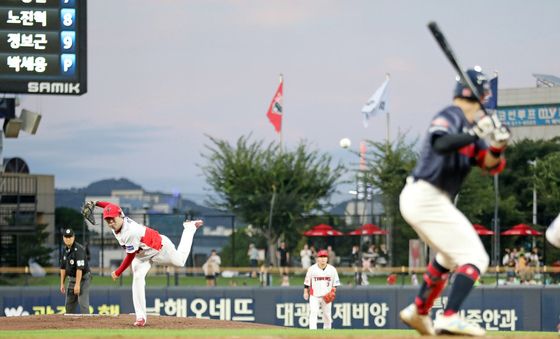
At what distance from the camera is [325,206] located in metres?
52.2

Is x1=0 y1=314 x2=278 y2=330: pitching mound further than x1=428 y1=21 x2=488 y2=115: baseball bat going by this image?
Yes

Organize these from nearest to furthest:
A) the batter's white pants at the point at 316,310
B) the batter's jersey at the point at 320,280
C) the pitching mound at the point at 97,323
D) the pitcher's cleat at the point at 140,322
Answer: the pitcher's cleat at the point at 140,322
the pitching mound at the point at 97,323
the batter's white pants at the point at 316,310
the batter's jersey at the point at 320,280

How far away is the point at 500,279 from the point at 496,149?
83.3 ft

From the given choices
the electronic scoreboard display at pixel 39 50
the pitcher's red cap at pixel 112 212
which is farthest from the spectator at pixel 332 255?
the pitcher's red cap at pixel 112 212

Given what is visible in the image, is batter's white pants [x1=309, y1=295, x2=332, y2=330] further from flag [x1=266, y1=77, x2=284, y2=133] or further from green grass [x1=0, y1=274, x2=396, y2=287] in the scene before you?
flag [x1=266, y1=77, x2=284, y2=133]

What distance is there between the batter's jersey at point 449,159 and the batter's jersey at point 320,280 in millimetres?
12746

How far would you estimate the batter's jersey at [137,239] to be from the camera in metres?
16.8

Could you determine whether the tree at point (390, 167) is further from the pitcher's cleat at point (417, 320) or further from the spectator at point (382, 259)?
the pitcher's cleat at point (417, 320)

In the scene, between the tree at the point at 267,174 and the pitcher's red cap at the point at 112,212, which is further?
the tree at the point at 267,174

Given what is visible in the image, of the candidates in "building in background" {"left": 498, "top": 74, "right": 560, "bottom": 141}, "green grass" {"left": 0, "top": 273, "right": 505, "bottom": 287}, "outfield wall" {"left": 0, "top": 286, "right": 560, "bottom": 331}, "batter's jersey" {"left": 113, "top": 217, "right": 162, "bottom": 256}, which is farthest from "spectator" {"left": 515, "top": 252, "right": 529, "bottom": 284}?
"building in background" {"left": 498, "top": 74, "right": 560, "bottom": 141}

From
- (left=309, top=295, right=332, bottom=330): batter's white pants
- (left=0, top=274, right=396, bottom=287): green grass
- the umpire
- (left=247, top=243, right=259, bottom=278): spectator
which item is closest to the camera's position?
the umpire

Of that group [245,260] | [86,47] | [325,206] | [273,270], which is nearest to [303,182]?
[325,206]

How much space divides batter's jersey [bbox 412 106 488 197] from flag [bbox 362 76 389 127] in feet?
143

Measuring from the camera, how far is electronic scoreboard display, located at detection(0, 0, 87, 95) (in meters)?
25.2
